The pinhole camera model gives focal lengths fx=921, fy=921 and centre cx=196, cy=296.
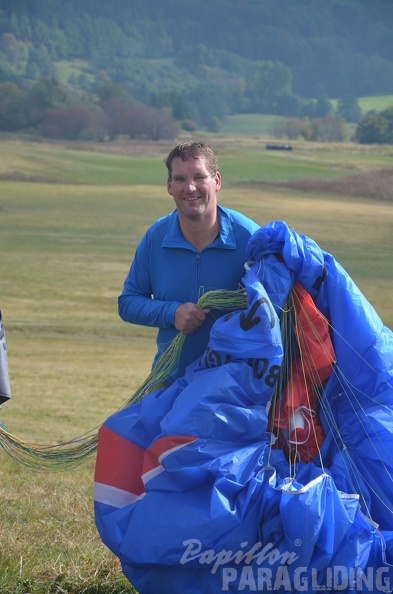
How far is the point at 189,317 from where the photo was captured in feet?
8.52

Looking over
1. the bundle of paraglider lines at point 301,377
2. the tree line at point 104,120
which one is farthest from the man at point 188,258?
the tree line at point 104,120

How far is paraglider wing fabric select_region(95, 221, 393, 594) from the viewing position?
2191 mm

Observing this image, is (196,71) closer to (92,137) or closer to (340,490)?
(92,137)

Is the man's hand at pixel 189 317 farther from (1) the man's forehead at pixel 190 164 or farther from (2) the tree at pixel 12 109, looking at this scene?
(2) the tree at pixel 12 109

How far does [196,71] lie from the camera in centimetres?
9506

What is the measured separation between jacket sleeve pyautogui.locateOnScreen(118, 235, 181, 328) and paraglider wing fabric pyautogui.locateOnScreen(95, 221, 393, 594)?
0.19 metres

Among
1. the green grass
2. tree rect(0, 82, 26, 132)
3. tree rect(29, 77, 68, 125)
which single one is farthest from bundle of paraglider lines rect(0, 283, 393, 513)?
the green grass

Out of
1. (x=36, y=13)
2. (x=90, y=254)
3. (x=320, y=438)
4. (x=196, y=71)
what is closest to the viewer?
(x=320, y=438)

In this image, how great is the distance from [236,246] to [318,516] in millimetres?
884

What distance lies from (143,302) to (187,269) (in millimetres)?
167

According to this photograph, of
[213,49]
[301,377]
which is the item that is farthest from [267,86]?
[301,377]

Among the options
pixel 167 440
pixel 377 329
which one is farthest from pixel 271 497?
pixel 377 329

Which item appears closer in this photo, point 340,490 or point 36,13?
point 340,490

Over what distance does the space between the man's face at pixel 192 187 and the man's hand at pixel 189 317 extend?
0.26 m
